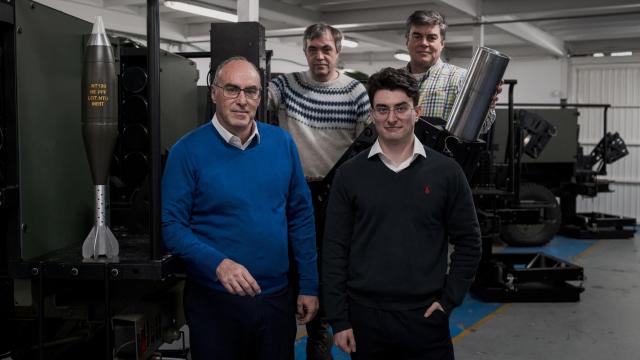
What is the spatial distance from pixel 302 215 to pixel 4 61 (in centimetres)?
101

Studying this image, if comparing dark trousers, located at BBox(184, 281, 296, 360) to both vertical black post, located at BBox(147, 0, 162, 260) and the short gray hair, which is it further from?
the short gray hair

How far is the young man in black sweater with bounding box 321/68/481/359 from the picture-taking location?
1914mm

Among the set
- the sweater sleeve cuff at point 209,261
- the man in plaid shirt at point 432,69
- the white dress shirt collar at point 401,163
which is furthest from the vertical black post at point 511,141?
the sweater sleeve cuff at point 209,261

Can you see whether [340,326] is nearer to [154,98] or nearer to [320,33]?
[154,98]

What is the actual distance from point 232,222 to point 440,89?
124 cm

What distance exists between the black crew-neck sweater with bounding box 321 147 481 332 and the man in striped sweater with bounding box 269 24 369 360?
2.69ft

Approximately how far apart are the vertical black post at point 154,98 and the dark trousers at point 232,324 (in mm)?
360

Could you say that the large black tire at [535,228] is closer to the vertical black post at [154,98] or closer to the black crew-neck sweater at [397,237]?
the black crew-neck sweater at [397,237]

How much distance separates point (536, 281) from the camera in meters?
5.22

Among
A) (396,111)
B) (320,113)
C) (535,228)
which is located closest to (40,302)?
(396,111)

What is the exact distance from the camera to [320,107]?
287 cm

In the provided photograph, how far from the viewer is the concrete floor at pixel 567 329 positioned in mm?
3930

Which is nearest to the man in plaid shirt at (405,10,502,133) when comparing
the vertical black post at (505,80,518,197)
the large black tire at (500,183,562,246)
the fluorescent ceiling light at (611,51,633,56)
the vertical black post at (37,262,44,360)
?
the vertical black post at (37,262,44,360)

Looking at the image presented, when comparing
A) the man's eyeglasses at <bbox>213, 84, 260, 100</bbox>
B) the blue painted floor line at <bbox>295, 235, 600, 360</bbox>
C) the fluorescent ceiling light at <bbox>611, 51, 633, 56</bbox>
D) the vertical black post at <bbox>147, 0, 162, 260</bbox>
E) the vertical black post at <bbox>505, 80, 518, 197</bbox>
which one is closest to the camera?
the vertical black post at <bbox>147, 0, 162, 260</bbox>
